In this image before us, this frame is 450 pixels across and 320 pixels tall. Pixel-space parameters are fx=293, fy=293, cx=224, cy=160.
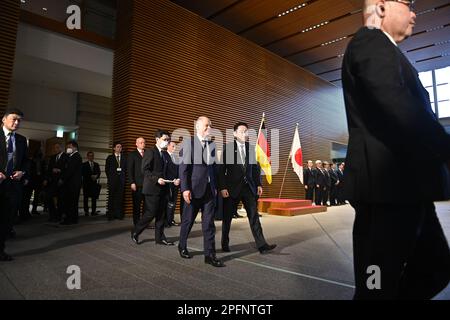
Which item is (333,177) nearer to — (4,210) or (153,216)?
(153,216)

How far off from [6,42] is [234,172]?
201 inches

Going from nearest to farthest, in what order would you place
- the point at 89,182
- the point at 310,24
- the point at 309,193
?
the point at 89,182
the point at 310,24
the point at 309,193

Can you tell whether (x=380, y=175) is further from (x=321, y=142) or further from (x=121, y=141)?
(x=321, y=142)

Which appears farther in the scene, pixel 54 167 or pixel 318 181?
pixel 318 181

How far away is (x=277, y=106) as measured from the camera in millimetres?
10594

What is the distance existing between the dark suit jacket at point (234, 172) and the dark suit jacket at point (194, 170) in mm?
402

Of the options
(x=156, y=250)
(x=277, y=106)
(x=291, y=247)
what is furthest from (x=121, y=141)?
(x=277, y=106)

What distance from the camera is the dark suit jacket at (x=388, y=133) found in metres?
1.01

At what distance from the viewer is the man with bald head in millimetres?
1021

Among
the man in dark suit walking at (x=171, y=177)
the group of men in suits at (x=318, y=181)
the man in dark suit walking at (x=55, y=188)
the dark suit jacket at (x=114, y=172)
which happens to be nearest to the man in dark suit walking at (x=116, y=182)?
the dark suit jacket at (x=114, y=172)

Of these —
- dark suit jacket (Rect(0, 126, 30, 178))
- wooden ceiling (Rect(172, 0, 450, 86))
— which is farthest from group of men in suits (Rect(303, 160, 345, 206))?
dark suit jacket (Rect(0, 126, 30, 178))

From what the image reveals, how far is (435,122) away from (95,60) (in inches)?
306

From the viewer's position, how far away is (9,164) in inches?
119

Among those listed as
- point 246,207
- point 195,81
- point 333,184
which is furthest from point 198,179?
point 333,184
